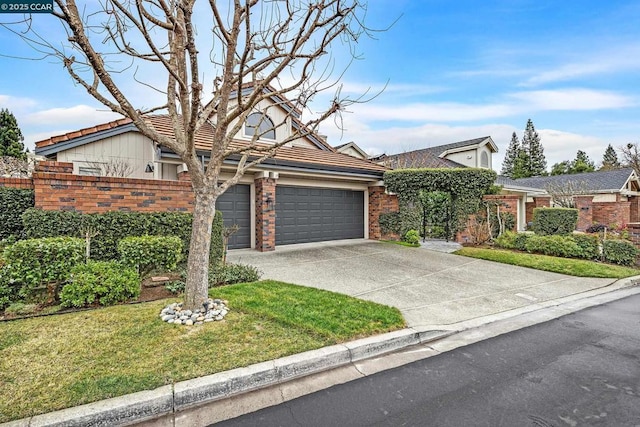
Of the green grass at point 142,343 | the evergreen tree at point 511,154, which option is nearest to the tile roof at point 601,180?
the green grass at point 142,343

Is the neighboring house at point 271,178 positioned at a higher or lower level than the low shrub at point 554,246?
higher

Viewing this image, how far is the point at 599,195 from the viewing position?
20.5 m

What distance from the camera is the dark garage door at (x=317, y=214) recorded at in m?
11.4

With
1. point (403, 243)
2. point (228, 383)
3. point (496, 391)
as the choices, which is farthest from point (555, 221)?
point (228, 383)

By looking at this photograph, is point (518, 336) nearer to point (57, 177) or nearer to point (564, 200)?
point (57, 177)

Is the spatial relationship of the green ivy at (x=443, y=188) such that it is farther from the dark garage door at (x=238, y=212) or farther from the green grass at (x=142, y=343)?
the green grass at (x=142, y=343)

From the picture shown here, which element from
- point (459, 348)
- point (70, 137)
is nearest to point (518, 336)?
point (459, 348)

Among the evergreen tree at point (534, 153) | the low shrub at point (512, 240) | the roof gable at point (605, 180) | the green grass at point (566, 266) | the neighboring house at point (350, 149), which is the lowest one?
the green grass at point (566, 266)

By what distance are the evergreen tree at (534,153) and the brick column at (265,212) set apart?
46.9m

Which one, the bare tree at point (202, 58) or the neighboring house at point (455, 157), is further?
the neighboring house at point (455, 157)

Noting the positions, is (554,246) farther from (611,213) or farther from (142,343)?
(142,343)

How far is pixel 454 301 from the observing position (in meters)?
5.57

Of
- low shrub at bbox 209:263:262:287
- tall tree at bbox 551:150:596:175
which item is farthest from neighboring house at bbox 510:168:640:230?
low shrub at bbox 209:263:262:287
